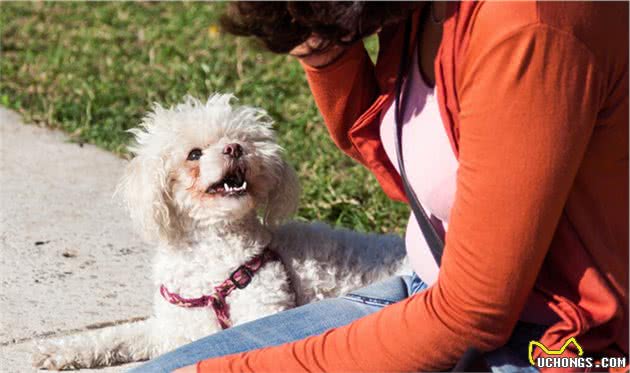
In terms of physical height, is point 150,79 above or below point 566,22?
below

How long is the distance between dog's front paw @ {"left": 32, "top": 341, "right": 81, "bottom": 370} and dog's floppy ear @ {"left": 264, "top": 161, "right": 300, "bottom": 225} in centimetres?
74

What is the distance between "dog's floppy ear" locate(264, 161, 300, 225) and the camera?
364 cm

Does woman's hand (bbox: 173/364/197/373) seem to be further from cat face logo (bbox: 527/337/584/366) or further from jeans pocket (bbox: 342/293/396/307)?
cat face logo (bbox: 527/337/584/366)

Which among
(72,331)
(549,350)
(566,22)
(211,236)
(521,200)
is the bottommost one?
(72,331)

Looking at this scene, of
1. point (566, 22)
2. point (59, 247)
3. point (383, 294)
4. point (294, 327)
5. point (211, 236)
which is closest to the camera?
point (566, 22)

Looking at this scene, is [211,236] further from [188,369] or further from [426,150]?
[426,150]

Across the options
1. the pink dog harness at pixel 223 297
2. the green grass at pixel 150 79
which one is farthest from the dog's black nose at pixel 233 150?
the green grass at pixel 150 79

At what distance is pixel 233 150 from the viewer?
350 centimetres

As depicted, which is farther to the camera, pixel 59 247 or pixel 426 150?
pixel 59 247

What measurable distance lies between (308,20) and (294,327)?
0.78m

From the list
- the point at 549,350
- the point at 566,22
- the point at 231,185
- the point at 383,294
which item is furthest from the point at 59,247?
the point at 566,22

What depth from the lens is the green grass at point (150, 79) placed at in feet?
16.7

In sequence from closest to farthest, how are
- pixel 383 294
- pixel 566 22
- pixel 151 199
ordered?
pixel 566 22, pixel 383 294, pixel 151 199

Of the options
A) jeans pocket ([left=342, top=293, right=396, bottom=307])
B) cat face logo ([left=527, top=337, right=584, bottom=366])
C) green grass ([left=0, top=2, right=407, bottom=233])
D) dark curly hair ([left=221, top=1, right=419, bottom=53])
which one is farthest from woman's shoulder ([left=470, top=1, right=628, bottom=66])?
green grass ([left=0, top=2, right=407, bottom=233])
